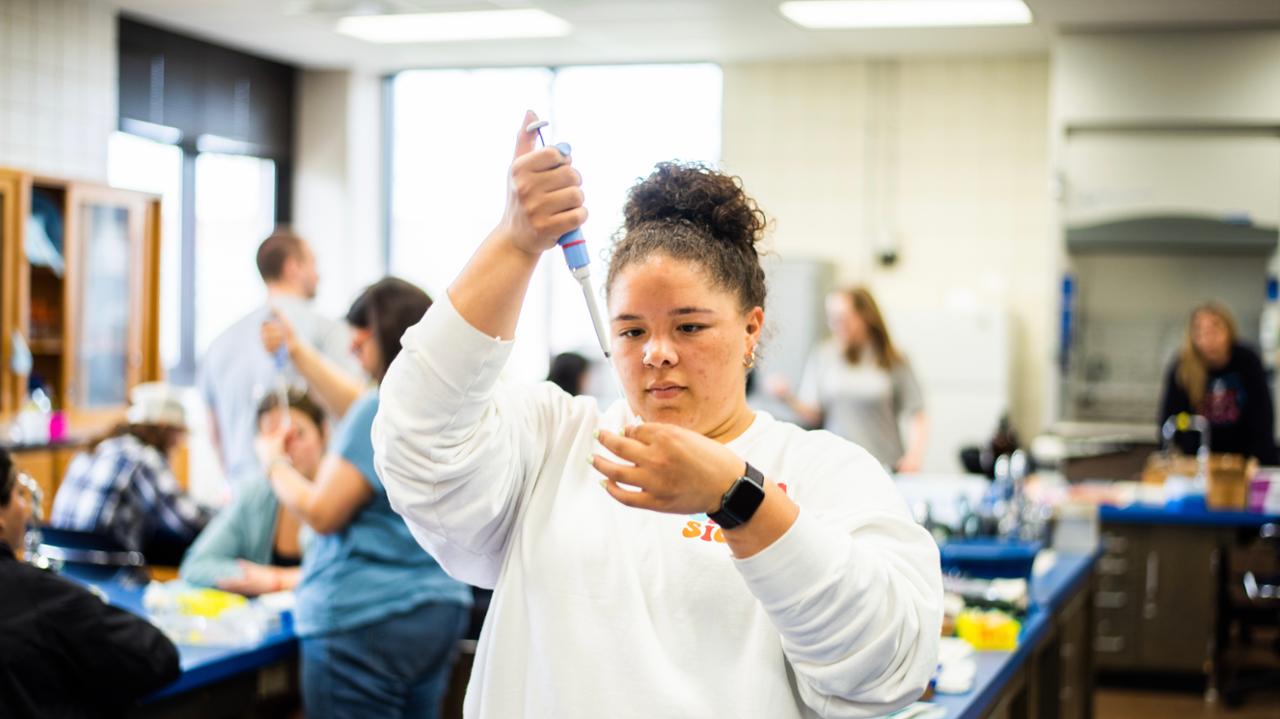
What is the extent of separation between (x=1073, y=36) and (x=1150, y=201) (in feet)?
3.18

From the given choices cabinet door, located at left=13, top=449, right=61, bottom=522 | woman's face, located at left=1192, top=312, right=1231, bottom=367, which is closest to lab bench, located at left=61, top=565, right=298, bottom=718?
cabinet door, located at left=13, top=449, right=61, bottom=522

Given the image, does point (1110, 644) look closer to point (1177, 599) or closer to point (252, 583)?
point (1177, 599)

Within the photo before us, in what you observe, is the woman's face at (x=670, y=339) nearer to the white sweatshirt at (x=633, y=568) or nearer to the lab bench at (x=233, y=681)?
the white sweatshirt at (x=633, y=568)

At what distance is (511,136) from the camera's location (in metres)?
9.00

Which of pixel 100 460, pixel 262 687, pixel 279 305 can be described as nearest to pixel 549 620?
pixel 262 687

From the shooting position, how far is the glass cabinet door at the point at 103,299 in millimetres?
6680

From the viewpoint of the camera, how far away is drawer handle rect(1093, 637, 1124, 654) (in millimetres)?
5742

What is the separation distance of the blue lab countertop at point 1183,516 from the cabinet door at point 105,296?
4.77m

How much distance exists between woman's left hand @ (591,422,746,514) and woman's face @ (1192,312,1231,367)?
5484mm

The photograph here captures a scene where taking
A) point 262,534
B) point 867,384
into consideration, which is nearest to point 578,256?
point 262,534

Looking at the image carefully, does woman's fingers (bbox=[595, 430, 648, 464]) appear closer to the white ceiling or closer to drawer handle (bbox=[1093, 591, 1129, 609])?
drawer handle (bbox=[1093, 591, 1129, 609])

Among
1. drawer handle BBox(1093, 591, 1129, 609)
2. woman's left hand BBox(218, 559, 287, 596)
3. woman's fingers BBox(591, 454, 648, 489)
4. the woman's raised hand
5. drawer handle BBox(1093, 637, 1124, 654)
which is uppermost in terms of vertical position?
the woman's raised hand

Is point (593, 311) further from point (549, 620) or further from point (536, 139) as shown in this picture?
point (549, 620)

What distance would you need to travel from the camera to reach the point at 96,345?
685 centimetres
